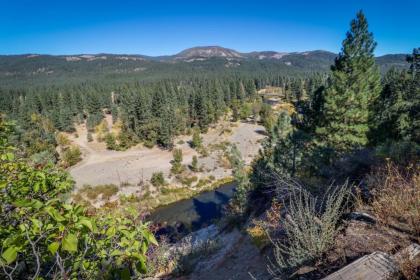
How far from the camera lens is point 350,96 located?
55.8 ft

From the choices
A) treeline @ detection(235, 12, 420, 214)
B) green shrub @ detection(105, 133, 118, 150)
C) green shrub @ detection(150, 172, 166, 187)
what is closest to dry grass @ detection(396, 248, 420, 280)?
treeline @ detection(235, 12, 420, 214)

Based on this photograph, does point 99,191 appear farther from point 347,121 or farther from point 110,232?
point 110,232

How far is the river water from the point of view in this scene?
27578 mm

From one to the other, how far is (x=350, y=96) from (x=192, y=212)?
2115 centimetres

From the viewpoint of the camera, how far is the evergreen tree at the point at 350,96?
1719 centimetres

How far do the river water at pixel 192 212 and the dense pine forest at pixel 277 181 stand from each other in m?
4.68

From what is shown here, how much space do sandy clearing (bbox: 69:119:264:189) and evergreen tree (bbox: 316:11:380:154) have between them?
2405 centimetres

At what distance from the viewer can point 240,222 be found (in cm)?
1360

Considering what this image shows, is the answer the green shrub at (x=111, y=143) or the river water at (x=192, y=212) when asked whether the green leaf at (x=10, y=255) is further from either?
the green shrub at (x=111, y=143)

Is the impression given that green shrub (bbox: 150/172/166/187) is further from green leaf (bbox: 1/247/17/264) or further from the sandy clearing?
green leaf (bbox: 1/247/17/264)

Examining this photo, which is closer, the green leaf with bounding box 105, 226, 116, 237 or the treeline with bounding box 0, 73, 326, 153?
the green leaf with bounding box 105, 226, 116, 237

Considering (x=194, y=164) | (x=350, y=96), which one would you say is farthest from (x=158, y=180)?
(x=350, y=96)

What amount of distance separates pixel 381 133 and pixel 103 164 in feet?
126

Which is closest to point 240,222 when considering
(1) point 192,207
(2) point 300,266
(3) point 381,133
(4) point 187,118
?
(2) point 300,266
